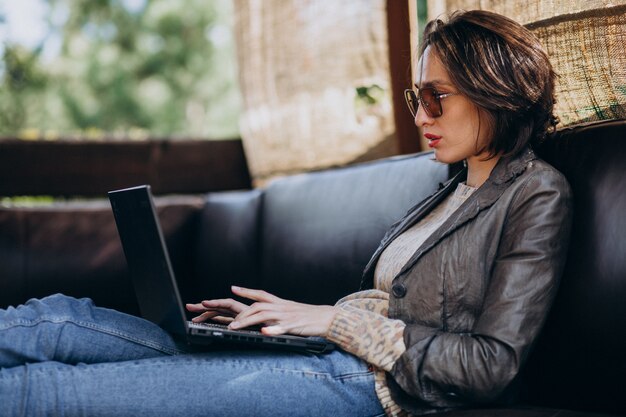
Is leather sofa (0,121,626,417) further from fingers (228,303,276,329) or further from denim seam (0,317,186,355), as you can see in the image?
denim seam (0,317,186,355)

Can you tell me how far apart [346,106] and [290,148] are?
0.47 m

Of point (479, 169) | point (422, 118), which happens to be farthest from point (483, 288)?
point (422, 118)

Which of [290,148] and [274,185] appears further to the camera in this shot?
[290,148]

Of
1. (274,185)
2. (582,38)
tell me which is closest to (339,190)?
(274,185)

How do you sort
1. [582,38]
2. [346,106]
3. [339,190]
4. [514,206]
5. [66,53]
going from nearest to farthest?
[514,206] → [582,38] → [339,190] → [346,106] → [66,53]

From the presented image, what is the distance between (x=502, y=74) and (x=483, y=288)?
0.50 metres

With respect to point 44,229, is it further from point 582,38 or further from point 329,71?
point 582,38

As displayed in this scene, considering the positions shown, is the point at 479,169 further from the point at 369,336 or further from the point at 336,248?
the point at 336,248

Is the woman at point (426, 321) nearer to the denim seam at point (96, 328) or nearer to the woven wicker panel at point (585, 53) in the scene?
the denim seam at point (96, 328)

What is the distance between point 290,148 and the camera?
3.67m

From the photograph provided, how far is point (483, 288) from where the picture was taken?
1632 millimetres

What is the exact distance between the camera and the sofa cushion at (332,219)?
2443 mm

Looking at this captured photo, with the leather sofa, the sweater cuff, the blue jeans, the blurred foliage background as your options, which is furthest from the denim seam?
the blurred foliage background

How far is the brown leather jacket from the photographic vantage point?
150 centimetres
